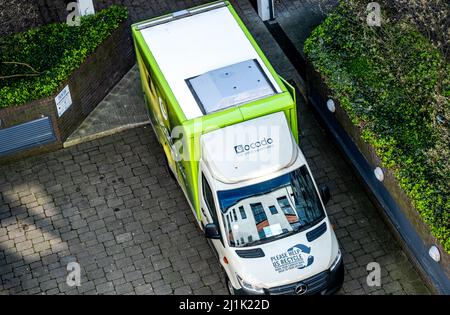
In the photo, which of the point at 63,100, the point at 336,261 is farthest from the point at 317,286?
the point at 63,100

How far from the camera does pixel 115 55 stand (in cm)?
2142

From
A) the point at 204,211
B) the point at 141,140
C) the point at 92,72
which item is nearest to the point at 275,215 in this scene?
the point at 204,211

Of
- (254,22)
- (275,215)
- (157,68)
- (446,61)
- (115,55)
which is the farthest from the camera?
(254,22)

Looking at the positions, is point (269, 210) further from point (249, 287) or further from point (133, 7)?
point (133, 7)

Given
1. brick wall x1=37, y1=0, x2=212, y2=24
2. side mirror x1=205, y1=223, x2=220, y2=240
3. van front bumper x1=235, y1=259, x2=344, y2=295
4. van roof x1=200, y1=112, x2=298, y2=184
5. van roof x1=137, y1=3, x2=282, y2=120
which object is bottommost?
van front bumper x1=235, y1=259, x2=344, y2=295

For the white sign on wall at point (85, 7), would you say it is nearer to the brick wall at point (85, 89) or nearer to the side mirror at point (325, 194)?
the brick wall at point (85, 89)

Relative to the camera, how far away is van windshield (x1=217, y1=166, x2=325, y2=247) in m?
17.1

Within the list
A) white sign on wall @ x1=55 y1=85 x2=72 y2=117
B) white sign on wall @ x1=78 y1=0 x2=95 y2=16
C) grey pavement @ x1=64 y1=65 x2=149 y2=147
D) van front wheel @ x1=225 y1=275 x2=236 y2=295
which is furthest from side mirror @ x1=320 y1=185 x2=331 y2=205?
white sign on wall @ x1=78 y1=0 x2=95 y2=16

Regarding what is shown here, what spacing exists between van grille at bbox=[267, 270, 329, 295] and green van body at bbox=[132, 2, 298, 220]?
246 centimetres

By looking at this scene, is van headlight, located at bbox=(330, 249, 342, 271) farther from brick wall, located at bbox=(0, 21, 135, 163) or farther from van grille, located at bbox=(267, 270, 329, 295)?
brick wall, located at bbox=(0, 21, 135, 163)

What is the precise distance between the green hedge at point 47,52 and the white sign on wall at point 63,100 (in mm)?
190

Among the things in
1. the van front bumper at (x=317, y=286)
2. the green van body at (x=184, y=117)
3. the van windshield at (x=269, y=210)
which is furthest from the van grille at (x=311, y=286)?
the green van body at (x=184, y=117)
